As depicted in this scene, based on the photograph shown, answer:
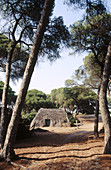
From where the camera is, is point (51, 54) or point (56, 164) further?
point (51, 54)

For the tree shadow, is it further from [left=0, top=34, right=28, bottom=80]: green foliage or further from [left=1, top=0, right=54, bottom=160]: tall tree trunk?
[left=0, top=34, right=28, bottom=80]: green foliage

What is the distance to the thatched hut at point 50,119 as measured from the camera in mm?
18531

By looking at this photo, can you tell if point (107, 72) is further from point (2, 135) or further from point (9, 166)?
point (2, 135)

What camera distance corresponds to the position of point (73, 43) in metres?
7.96

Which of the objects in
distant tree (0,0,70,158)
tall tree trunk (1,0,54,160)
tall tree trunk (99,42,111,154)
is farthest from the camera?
distant tree (0,0,70,158)

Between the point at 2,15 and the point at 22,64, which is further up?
the point at 2,15

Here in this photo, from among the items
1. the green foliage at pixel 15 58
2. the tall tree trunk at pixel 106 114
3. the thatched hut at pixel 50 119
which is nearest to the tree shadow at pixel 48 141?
the tall tree trunk at pixel 106 114

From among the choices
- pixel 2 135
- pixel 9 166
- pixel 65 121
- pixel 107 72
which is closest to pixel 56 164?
pixel 9 166

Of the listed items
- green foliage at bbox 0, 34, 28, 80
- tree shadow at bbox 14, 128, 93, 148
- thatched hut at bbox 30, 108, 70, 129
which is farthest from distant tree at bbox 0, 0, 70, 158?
thatched hut at bbox 30, 108, 70, 129

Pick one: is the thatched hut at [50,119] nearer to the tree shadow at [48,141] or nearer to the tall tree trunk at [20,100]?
the tree shadow at [48,141]

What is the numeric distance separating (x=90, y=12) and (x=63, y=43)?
2159 mm

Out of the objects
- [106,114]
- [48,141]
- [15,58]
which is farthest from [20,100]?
[15,58]

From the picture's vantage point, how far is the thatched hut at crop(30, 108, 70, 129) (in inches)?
730

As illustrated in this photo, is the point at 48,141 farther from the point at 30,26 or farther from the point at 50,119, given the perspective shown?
the point at 50,119
